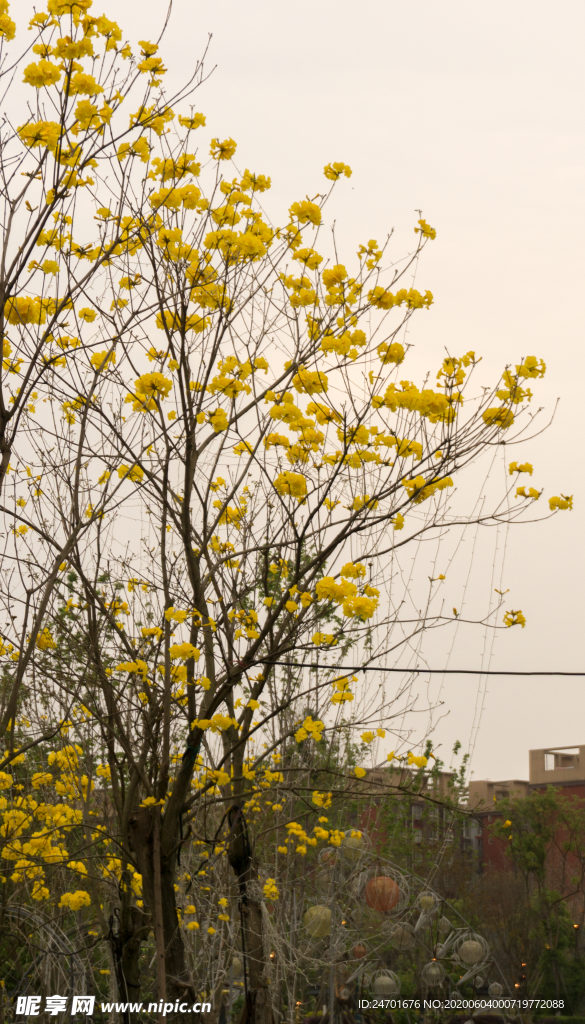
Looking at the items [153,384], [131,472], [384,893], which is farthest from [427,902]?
[153,384]

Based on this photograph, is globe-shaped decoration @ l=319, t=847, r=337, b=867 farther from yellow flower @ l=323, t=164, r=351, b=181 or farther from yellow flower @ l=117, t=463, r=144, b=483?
yellow flower @ l=323, t=164, r=351, b=181

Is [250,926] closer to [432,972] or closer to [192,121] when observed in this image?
[192,121]

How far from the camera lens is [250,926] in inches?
235

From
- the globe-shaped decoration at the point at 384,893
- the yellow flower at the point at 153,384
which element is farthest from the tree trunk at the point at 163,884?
the globe-shaped decoration at the point at 384,893

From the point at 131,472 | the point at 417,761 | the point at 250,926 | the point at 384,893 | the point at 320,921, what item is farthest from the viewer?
the point at 384,893

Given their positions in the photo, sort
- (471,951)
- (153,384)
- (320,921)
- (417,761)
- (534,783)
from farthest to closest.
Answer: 1. (534,783)
2. (471,951)
3. (320,921)
4. (417,761)
5. (153,384)

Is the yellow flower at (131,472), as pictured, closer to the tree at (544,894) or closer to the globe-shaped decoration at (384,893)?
the globe-shaped decoration at (384,893)

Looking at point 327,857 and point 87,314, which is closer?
point 87,314

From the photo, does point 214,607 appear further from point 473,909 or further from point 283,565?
point 473,909

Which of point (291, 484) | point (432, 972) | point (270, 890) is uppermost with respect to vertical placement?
point (291, 484)

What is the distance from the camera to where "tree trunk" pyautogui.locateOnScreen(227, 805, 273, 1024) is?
5.74m

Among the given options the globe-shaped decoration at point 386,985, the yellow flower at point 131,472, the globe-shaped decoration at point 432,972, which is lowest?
the globe-shaped decoration at point 386,985

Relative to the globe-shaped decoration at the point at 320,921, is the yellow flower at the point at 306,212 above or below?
above

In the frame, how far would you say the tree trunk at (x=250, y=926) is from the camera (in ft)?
18.8
